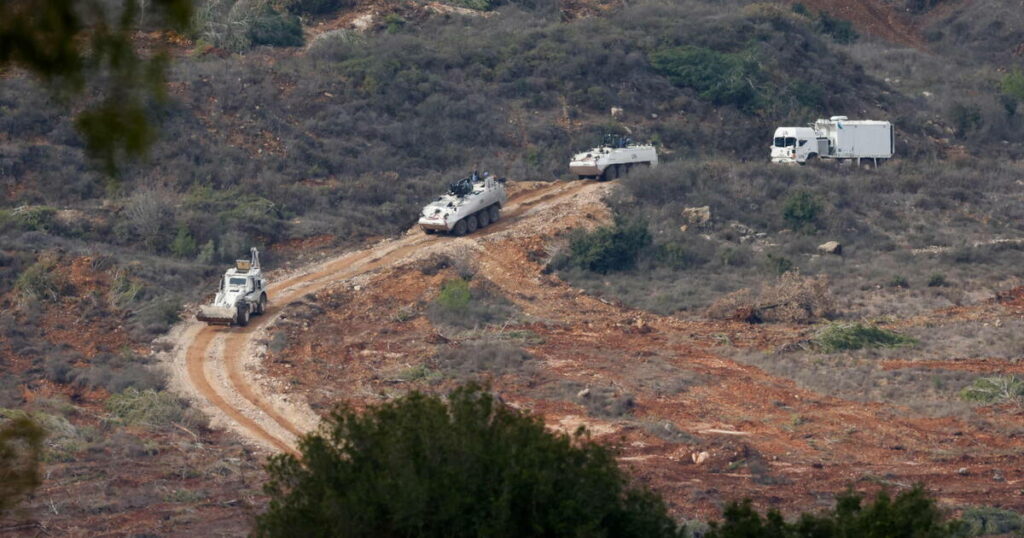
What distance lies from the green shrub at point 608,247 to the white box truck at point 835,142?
40.6ft

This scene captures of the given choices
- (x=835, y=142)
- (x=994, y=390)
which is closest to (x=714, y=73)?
(x=835, y=142)

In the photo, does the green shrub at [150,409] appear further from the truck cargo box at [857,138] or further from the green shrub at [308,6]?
the green shrub at [308,6]

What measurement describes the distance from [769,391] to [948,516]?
717 centimetres

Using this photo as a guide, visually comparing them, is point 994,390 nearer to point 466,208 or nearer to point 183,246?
point 466,208

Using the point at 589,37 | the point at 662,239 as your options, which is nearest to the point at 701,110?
the point at 589,37

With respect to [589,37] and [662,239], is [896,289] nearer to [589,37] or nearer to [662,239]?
[662,239]

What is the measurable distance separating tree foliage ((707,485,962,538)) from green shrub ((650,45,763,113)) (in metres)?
40.8

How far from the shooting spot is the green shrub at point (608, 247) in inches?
1316

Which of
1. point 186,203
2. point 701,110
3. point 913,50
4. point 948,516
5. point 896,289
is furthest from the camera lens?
point 913,50

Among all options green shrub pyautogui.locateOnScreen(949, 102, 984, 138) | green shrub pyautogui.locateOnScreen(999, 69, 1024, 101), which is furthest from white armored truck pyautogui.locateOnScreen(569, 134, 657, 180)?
green shrub pyautogui.locateOnScreen(999, 69, 1024, 101)

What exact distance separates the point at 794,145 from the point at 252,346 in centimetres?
2615

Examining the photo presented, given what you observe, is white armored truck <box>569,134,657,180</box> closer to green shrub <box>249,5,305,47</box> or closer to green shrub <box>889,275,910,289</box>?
A: green shrub <box>889,275,910,289</box>

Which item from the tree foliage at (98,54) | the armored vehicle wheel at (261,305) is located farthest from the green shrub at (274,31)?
the tree foliage at (98,54)

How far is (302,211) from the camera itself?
36.2 m
